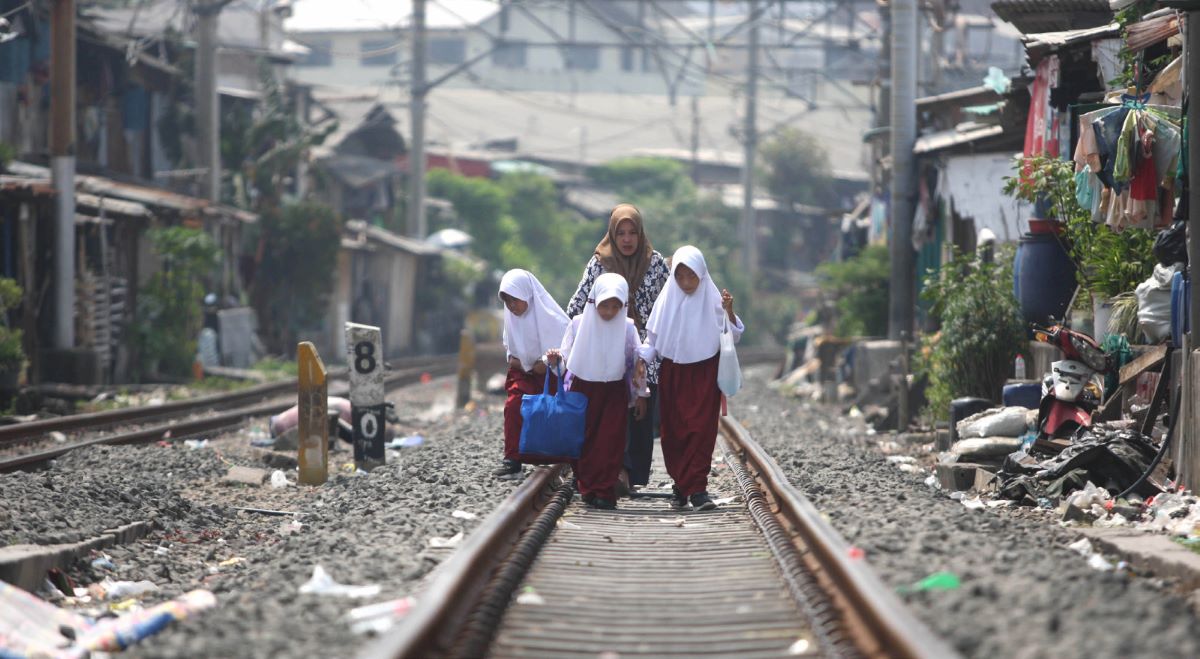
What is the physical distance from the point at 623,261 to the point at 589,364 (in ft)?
2.99

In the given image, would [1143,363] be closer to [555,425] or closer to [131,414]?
[555,425]

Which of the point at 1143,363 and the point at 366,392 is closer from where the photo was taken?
the point at 1143,363

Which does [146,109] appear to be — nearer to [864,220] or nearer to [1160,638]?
[864,220]

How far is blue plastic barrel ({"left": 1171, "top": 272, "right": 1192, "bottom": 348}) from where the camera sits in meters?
8.93

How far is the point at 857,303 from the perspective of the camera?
22.9m

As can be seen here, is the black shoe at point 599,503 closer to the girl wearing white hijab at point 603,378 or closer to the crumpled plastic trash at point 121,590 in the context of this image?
the girl wearing white hijab at point 603,378

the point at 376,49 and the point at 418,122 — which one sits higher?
the point at 376,49

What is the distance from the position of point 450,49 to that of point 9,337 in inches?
2121

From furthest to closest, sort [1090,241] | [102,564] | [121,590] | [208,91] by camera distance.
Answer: [208,91]
[1090,241]
[102,564]
[121,590]

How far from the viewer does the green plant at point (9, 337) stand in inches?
657

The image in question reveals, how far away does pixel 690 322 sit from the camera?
8.86m

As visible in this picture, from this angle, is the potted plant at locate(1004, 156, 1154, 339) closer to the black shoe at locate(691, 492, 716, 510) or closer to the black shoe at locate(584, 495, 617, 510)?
the black shoe at locate(691, 492, 716, 510)

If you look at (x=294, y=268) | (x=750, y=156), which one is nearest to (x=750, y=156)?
(x=750, y=156)

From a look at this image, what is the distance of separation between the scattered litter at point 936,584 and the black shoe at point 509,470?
14.3 ft
